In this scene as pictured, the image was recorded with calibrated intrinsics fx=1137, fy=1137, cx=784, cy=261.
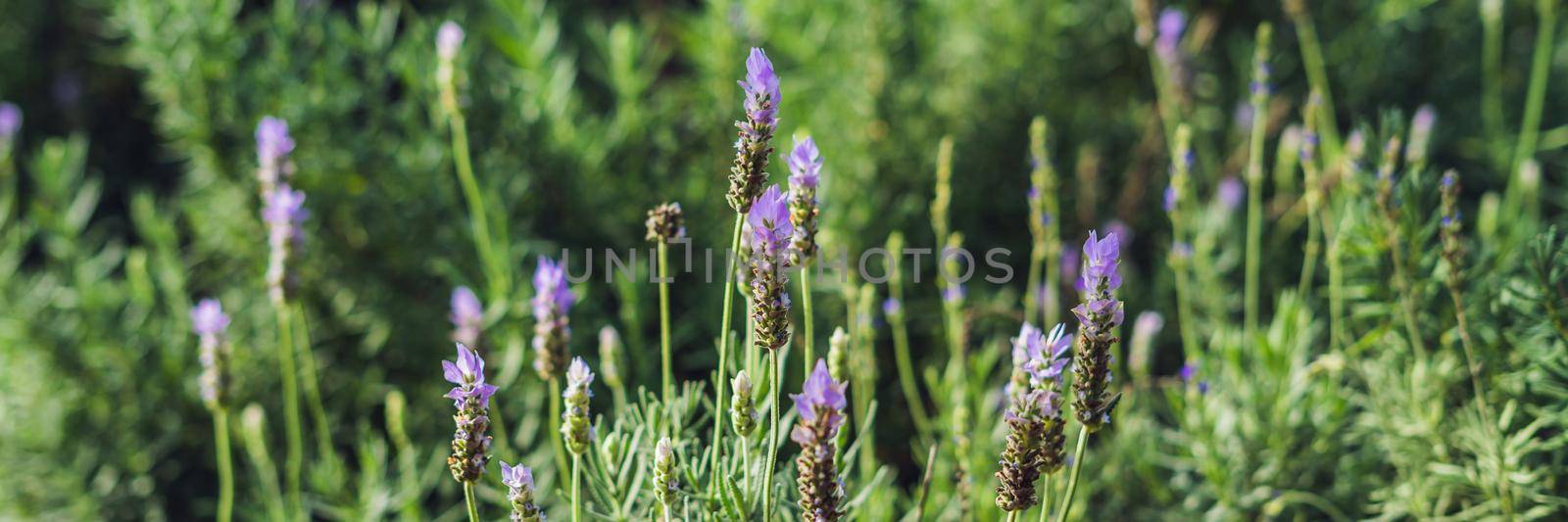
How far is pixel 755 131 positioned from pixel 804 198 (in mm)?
75

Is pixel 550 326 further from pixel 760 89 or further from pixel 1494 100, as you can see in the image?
pixel 1494 100

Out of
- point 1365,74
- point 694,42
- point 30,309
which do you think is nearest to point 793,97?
point 694,42

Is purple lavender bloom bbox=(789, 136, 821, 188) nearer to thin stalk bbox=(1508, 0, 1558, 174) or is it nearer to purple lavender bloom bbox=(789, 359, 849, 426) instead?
purple lavender bloom bbox=(789, 359, 849, 426)

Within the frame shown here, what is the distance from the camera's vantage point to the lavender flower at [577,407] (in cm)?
109

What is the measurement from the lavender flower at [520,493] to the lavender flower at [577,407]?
0.07 meters

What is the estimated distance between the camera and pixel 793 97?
2557mm

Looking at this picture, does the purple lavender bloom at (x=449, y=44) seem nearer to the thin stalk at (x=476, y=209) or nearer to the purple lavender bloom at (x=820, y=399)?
the thin stalk at (x=476, y=209)

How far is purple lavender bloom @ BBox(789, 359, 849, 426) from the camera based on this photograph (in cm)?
94

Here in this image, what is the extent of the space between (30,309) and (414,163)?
736mm

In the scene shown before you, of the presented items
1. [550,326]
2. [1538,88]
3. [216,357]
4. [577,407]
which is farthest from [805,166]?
[1538,88]

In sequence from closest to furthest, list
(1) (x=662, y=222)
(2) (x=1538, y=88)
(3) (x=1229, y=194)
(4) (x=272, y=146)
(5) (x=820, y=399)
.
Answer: (5) (x=820, y=399) → (1) (x=662, y=222) → (4) (x=272, y=146) → (2) (x=1538, y=88) → (3) (x=1229, y=194)

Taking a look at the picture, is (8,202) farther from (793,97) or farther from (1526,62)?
(1526,62)

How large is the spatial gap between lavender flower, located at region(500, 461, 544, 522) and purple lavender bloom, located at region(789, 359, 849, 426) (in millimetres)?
269

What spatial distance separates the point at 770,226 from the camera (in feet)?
3.34
